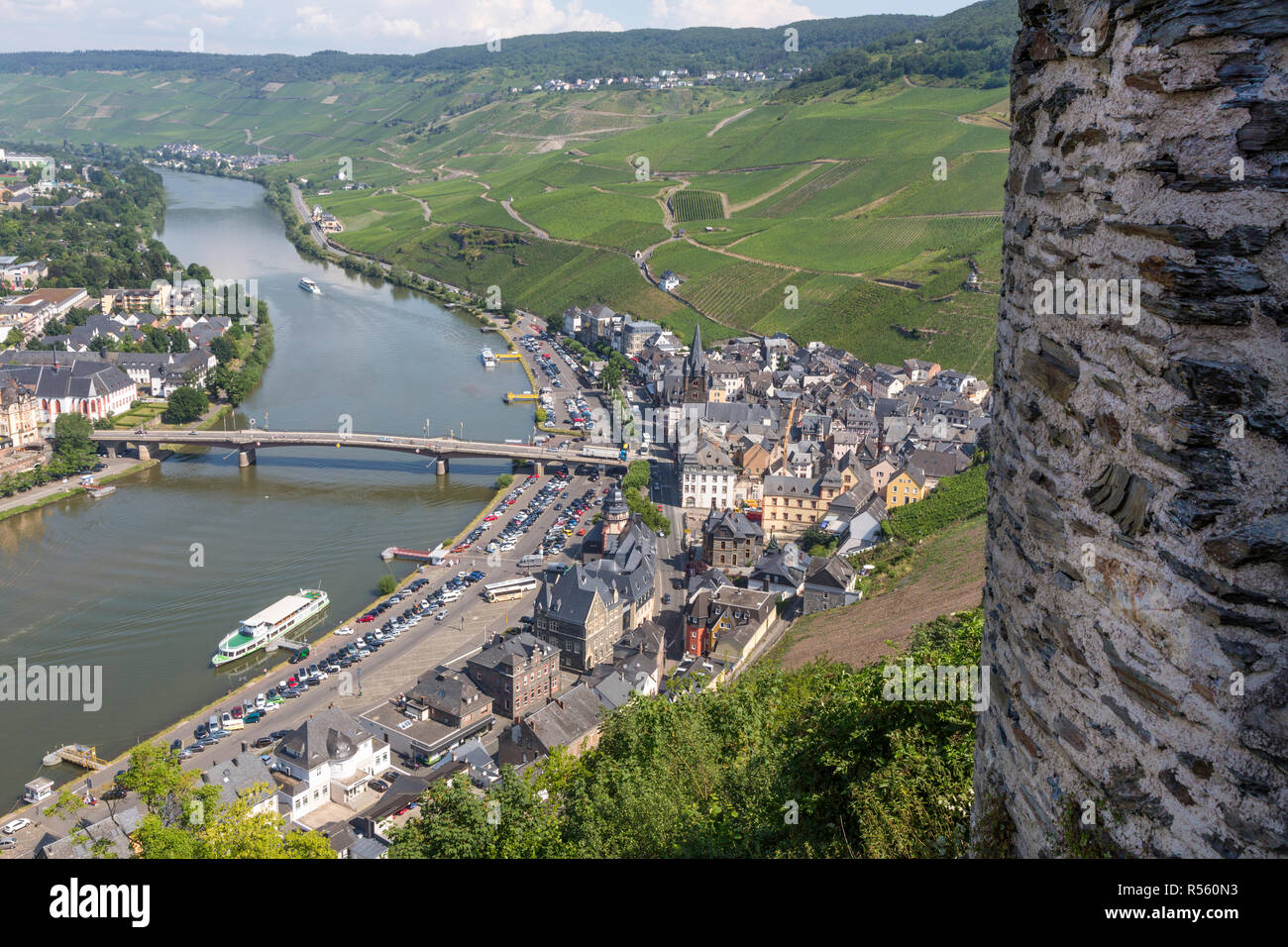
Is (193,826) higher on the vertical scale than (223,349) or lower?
lower

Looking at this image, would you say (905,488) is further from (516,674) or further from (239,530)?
(239,530)

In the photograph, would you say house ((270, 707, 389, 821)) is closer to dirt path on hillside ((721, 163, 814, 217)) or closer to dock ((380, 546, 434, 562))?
dock ((380, 546, 434, 562))

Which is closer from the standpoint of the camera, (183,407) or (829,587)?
(829,587)

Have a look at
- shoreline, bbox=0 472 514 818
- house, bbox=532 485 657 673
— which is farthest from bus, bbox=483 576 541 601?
shoreline, bbox=0 472 514 818

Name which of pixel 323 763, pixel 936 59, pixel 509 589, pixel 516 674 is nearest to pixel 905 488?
pixel 509 589

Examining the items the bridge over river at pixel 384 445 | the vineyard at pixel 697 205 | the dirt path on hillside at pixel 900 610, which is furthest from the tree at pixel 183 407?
the vineyard at pixel 697 205

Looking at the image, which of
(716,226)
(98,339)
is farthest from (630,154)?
(98,339)

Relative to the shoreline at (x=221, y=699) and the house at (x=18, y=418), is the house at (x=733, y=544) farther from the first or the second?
the house at (x=18, y=418)
